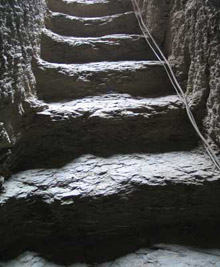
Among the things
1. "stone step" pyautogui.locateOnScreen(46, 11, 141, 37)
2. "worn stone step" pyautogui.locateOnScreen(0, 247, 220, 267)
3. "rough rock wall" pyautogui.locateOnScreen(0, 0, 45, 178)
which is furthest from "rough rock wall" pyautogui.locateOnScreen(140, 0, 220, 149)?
"rough rock wall" pyautogui.locateOnScreen(0, 0, 45, 178)

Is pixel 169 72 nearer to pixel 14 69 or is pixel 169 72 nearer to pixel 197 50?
pixel 197 50

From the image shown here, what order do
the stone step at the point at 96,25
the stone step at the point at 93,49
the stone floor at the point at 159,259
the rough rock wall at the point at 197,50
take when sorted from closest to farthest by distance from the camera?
the stone floor at the point at 159,259 → the rough rock wall at the point at 197,50 → the stone step at the point at 93,49 → the stone step at the point at 96,25

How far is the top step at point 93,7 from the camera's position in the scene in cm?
194

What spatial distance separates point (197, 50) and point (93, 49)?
2.13ft

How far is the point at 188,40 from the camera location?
1256mm

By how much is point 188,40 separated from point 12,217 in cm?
110

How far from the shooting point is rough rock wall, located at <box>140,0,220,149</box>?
3.40ft

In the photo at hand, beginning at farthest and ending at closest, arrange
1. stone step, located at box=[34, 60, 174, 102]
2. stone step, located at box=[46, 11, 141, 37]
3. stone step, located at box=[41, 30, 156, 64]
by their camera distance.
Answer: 1. stone step, located at box=[46, 11, 141, 37]
2. stone step, located at box=[41, 30, 156, 64]
3. stone step, located at box=[34, 60, 174, 102]

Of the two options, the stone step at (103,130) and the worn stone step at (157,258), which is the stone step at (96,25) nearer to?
the stone step at (103,130)

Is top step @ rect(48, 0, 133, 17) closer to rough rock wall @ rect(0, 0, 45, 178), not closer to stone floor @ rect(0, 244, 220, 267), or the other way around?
rough rock wall @ rect(0, 0, 45, 178)

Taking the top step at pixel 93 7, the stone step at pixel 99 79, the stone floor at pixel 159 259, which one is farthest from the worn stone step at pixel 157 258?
the top step at pixel 93 7

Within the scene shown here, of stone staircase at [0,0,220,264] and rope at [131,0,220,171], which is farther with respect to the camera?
rope at [131,0,220,171]

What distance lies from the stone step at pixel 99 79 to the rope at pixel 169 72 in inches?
1.6

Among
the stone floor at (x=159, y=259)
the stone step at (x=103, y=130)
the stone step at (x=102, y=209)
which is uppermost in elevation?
the stone step at (x=103, y=130)
